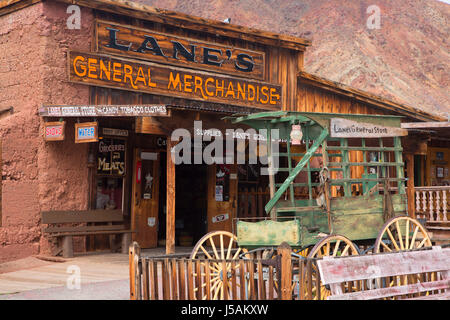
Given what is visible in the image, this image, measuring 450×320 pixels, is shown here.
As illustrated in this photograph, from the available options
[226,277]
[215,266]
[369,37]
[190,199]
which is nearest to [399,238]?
[215,266]

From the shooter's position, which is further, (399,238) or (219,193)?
(219,193)

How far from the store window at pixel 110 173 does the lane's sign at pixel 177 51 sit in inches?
75.9

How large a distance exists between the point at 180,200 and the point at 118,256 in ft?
15.8

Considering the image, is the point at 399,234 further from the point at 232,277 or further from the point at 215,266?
the point at 232,277

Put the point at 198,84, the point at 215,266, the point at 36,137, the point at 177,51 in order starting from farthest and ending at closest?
the point at 198,84
the point at 177,51
the point at 36,137
the point at 215,266

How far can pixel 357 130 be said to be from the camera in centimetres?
943

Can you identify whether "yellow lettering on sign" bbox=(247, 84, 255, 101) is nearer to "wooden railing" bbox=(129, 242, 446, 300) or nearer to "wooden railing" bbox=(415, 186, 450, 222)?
"wooden railing" bbox=(415, 186, 450, 222)

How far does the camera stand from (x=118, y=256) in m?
12.8

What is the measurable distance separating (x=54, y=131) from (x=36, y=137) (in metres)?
0.56

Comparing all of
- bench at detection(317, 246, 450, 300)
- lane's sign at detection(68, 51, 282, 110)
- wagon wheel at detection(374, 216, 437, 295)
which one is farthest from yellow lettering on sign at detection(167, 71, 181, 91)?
bench at detection(317, 246, 450, 300)

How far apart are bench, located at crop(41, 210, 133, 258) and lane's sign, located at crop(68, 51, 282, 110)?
264 cm

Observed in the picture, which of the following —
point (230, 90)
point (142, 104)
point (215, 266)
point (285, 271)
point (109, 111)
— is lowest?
point (215, 266)

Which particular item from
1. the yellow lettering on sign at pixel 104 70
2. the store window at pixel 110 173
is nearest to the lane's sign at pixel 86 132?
the store window at pixel 110 173
